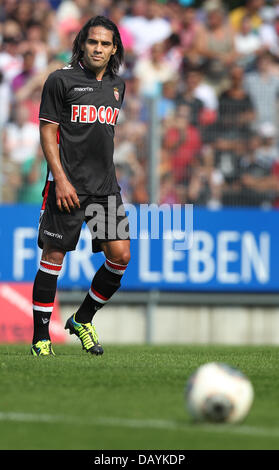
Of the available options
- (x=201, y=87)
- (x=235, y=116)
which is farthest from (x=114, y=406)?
(x=201, y=87)

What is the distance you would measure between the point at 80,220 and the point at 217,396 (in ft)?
10.7

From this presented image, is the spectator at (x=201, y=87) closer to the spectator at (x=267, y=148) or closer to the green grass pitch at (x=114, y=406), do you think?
the spectator at (x=267, y=148)

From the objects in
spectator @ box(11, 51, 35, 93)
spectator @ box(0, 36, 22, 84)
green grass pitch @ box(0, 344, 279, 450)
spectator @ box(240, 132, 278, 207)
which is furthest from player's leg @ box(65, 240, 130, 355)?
spectator @ box(0, 36, 22, 84)

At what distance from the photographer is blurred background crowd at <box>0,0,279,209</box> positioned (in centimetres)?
1360

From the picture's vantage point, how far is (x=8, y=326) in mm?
12750

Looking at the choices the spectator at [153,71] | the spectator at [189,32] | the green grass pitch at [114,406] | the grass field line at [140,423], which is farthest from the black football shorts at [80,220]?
the spectator at [189,32]

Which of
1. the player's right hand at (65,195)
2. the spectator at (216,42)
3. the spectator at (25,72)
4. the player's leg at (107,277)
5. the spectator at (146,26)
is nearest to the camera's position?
the player's right hand at (65,195)

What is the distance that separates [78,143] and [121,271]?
3.59 ft

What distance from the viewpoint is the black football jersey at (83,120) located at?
751cm

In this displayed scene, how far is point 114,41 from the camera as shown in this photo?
7.73m

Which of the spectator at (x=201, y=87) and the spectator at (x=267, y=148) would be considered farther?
the spectator at (x=201, y=87)

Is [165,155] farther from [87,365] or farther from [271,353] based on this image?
[87,365]

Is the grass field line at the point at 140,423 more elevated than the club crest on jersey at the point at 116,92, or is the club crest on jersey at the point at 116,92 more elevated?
the club crest on jersey at the point at 116,92
